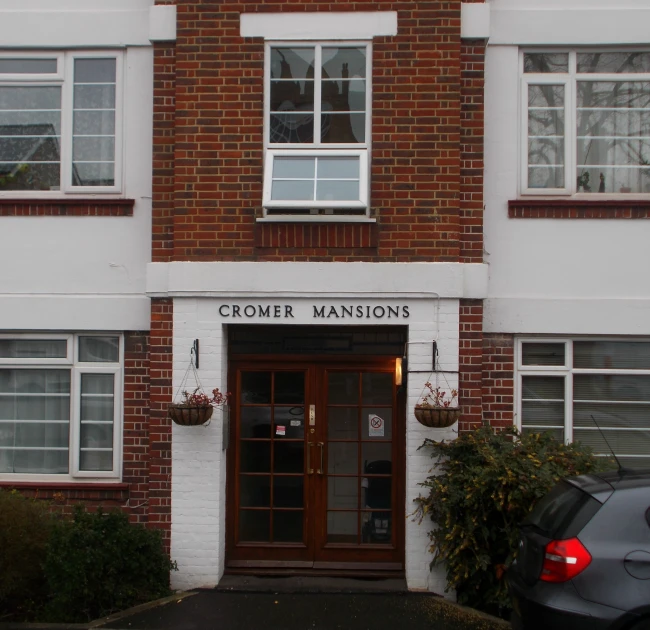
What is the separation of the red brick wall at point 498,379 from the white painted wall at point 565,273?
0.15m

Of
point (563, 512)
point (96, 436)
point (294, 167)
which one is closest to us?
point (563, 512)

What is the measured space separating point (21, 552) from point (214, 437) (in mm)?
1960

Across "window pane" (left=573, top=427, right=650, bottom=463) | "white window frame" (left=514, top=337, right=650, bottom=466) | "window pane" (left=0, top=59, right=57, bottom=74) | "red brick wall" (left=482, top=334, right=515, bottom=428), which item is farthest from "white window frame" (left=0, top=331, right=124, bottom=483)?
"window pane" (left=573, top=427, right=650, bottom=463)

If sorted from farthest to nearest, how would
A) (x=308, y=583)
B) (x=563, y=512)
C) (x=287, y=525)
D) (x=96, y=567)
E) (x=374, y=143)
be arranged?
(x=287, y=525) → (x=374, y=143) → (x=308, y=583) → (x=96, y=567) → (x=563, y=512)

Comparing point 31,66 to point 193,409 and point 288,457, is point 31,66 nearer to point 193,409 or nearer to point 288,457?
point 193,409

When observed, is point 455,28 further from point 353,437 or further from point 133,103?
point 353,437

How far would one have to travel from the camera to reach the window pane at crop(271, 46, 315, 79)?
7941 mm

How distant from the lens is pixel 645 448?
26.2 feet

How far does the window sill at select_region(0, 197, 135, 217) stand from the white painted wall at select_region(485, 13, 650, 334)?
3.71 m

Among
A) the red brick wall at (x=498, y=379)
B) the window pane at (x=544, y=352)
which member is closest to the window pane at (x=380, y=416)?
the red brick wall at (x=498, y=379)

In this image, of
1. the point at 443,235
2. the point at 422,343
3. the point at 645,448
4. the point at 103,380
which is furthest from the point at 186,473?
the point at 645,448

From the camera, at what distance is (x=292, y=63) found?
7961mm

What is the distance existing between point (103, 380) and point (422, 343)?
3.29 metres

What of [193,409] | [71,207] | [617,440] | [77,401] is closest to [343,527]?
[193,409]
